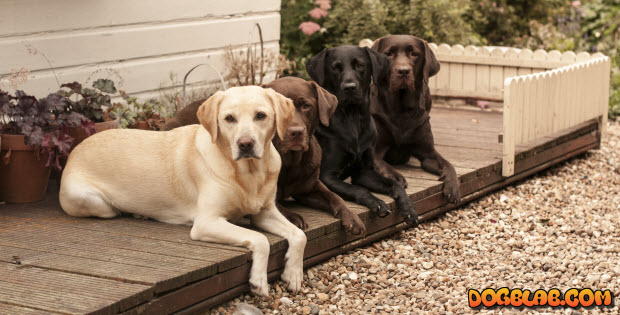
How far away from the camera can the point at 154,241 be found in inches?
158

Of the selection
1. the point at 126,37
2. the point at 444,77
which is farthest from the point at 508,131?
the point at 126,37

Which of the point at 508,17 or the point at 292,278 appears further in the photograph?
the point at 508,17

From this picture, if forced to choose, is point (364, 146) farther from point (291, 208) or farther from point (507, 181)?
point (507, 181)

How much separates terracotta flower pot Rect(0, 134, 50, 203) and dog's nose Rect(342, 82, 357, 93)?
5.91ft

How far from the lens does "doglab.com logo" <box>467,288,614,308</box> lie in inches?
163

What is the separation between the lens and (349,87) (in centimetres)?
493

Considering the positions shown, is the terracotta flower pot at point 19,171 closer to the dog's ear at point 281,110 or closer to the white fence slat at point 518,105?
the dog's ear at point 281,110

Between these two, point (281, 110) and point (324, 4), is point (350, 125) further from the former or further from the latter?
Result: point (324, 4)

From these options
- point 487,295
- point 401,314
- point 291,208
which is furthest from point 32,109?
point 487,295

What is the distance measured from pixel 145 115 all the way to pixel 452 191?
2.19 m

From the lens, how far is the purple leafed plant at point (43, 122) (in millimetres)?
4570

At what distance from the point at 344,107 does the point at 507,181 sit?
192 centimetres

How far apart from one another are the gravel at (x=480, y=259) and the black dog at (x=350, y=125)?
351 millimetres

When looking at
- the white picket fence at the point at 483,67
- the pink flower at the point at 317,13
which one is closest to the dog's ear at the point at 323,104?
the white picket fence at the point at 483,67
